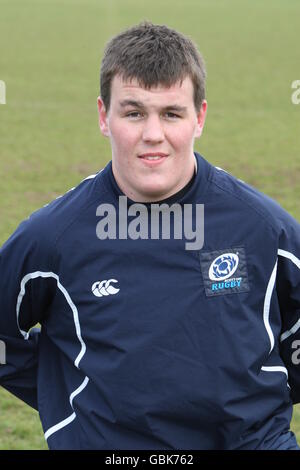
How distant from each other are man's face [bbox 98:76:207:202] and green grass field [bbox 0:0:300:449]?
275 centimetres

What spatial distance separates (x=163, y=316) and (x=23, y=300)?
555 millimetres

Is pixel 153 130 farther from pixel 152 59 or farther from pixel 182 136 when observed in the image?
pixel 152 59

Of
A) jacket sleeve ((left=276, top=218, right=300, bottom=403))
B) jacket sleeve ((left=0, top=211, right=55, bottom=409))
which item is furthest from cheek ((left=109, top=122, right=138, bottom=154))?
jacket sleeve ((left=276, top=218, right=300, bottom=403))

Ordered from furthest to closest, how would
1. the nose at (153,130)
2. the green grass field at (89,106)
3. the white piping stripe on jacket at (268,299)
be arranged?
1. the green grass field at (89,106)
2. the white piping stripe on jacket at (268,299)
3. the nose at (153,130)

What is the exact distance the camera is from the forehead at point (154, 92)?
2.95 m

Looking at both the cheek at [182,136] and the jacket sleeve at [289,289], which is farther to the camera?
the jacket sleeve at [289,289]

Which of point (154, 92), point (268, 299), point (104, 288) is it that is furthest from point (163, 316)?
point (154, 92)

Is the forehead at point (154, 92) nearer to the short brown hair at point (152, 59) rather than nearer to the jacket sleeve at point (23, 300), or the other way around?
the short brown hair at point (152, 59)

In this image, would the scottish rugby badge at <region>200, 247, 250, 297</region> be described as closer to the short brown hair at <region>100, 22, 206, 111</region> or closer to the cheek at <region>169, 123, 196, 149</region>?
the cheek at <region>169, 123, 196, 149</region>

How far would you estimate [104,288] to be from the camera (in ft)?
9.91

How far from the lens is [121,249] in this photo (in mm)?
3020

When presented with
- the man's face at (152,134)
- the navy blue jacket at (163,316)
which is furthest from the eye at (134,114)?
the navy blue jacket at (163,316)
